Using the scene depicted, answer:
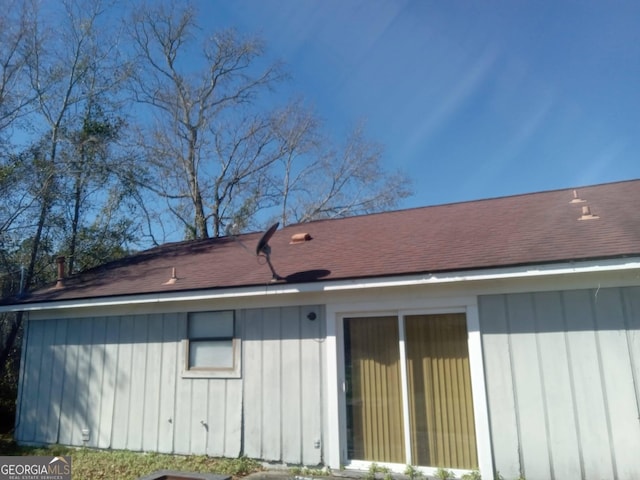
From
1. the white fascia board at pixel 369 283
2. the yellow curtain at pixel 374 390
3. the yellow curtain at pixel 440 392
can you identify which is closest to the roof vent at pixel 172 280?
the white fascia board at pixel 369 283

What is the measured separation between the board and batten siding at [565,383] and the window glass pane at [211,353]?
12.2 feet

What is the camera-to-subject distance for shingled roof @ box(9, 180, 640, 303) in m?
5.81

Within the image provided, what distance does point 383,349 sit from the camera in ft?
20.9

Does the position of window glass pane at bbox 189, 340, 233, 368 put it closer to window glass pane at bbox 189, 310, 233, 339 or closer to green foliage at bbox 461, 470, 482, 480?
window glass pane at bbox 189, 310, 233, 339

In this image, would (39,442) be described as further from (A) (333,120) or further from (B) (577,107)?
(A) (333,120)

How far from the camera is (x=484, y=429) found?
5594mm

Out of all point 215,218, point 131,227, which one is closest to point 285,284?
point 131,227

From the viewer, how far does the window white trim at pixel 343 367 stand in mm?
5629

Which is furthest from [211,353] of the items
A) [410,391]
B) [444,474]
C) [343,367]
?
[444,474]

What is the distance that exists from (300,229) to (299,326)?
396 centimetres

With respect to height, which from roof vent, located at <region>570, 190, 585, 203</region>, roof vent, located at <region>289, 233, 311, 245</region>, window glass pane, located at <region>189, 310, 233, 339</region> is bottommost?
window glass pane, located at <region>189, 310, 233, 339</region>

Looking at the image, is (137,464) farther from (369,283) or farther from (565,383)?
(565,383)

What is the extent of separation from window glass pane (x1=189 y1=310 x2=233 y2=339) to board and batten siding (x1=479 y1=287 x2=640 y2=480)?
12.3 feet

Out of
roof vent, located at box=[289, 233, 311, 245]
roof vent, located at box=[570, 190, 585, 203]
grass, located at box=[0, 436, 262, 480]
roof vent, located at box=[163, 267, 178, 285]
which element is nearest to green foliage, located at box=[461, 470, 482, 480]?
grass, located at box=[0, 436, 262, 480]
